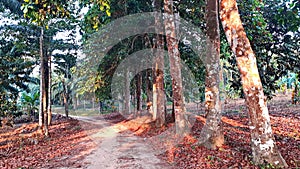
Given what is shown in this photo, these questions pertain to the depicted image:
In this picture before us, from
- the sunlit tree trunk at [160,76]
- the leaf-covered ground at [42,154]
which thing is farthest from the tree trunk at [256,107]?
the sunlit tree trunk at [160,76]

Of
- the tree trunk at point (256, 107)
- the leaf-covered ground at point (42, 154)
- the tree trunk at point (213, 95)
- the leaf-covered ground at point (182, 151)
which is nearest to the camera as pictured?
the tree trunk at point (256, 107)

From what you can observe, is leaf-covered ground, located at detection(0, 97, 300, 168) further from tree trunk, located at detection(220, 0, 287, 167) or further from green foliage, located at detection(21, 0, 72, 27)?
green foliage, located at detection(21, 0, 72, 27)

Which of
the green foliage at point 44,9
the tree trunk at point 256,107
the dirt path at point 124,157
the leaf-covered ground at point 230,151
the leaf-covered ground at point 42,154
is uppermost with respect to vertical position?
the green foliage at point 44,9

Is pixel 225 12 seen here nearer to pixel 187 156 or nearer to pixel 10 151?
pixel 187 156

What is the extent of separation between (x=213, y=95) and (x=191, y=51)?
7.29 m

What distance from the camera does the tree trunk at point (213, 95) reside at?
25.9 ft

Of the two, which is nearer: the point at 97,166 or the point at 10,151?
the point at 97,166

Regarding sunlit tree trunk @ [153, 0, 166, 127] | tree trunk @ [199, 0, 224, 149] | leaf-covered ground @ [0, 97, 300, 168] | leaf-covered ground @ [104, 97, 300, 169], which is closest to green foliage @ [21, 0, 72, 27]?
leaf-covered ground @ [0, 97, 300, 168]

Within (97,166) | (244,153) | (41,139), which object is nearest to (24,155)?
(41,139)

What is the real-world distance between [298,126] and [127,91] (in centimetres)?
1277

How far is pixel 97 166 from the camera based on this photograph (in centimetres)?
718

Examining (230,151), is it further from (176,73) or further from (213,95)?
(176,73)

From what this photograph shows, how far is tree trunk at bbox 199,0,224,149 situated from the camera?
311 inches

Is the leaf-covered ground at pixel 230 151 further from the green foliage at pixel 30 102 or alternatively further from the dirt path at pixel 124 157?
the green foliage at pixel 30 102
